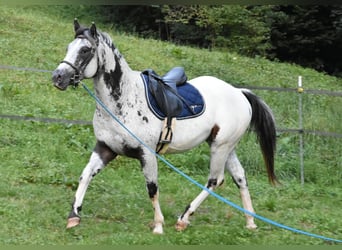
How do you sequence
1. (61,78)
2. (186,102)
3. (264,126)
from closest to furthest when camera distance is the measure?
(61,78), (186,102), (264,126)

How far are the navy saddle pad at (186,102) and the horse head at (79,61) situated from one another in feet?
2.01

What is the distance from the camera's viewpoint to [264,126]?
22.8 ft

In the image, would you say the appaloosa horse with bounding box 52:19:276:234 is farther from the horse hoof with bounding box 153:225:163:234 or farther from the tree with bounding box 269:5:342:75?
the tree with bounding box 269:5:342:75

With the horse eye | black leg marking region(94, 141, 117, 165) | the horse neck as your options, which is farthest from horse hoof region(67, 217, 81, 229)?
the horse eye

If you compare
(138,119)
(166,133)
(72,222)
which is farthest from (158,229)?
(138,119)

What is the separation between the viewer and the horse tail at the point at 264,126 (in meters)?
6.93

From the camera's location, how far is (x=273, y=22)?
20359 millimetres

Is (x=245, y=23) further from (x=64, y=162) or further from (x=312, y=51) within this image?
(x=64, y=162)

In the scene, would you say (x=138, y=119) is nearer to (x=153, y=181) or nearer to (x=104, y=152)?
(x=104, y=152)

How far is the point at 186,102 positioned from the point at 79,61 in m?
1.22

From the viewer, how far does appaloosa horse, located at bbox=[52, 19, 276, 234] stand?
223 inches

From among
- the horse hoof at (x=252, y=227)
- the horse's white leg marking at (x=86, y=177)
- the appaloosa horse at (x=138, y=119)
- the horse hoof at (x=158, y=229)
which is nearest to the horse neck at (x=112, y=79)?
the appaloosa horse at (x=138, y=119)

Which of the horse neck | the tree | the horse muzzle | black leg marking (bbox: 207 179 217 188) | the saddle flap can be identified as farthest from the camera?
the tree

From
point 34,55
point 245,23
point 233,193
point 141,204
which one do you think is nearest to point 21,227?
point 141,204
